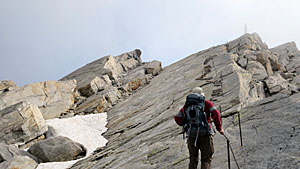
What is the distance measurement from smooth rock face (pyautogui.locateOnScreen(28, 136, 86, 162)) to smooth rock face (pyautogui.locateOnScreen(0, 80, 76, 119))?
10017 mm

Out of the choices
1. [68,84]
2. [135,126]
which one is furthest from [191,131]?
[68,84]

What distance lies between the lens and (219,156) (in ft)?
33.0


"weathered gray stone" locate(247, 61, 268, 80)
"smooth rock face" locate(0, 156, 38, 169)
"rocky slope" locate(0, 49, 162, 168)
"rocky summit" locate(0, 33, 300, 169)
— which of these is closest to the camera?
"rocky summit" locate(0, 33, 300, 169)

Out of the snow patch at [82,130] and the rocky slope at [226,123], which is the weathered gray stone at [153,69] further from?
the snow patch at [82,130]

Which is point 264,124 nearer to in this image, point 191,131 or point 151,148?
point 191,131

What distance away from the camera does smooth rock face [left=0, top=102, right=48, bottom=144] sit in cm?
2312

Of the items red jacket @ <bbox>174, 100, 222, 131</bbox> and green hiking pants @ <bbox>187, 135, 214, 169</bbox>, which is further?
green hiking pants @ <bbox>187, 135, 214, 169</bbox>

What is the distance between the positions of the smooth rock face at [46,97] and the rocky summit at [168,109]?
0.11m

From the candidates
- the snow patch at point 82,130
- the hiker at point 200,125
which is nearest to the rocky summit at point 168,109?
the snow patch at point 82,130

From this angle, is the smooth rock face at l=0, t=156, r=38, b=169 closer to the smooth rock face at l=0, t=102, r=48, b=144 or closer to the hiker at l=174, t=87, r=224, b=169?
the smooth rock face at l=0, t=102, r=48, b=144

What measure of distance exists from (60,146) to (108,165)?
7.32 meters

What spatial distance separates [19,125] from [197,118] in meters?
20.5

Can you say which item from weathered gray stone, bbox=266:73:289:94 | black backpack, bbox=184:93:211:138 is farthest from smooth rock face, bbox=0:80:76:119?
black backpack, bbox=184:93:211:138

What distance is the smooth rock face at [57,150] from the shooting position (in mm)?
19625
